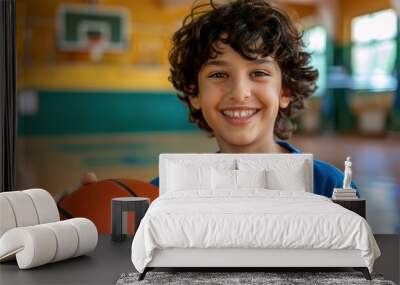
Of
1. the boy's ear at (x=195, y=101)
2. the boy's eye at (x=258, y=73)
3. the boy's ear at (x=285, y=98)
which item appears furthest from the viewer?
the boy's ear at (x=195, y=101)

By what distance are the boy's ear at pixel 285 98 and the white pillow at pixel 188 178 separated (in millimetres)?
1000

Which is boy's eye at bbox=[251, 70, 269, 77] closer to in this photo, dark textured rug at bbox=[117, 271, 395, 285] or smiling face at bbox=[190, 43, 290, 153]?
smiling face at bbox=[190, 43, 290, 153]

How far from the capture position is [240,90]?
505cm

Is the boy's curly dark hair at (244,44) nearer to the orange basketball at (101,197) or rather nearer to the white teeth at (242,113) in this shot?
the white teeth at (242,113)

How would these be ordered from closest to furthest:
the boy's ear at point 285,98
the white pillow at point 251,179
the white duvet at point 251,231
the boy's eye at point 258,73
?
the white duvet at point 251,231
the white pillow at point 251,179
the boy's eye at point 258,73
the boy's ear at point 285,98

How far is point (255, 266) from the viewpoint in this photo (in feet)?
11.6

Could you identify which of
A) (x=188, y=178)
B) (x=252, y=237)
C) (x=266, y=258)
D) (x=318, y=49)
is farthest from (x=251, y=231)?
(x=318, y=49)

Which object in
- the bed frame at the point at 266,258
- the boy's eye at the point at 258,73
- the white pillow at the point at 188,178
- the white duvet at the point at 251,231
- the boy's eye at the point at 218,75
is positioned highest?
the boy's eye at the point at 258,73

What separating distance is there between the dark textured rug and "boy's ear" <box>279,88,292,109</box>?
5.94 ft

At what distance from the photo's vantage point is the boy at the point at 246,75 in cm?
502

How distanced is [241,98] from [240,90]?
62 mm

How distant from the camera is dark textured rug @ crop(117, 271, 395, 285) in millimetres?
3459

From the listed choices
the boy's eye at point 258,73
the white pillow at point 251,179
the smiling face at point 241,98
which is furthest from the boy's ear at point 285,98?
the white pillow at point 251,179

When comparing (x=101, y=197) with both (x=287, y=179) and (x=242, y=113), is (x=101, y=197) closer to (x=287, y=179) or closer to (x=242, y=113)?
(x=242, y=113)
